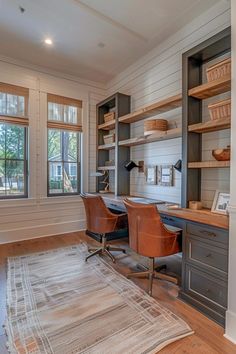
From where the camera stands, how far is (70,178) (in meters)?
4.40

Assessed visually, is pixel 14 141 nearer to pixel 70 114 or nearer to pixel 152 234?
pixel 70 114

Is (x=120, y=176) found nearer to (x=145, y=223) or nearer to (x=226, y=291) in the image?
(x=145, y=223)

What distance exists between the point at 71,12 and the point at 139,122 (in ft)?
6.07

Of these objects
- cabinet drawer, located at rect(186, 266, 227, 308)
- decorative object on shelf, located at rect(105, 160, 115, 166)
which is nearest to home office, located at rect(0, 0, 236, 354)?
cabinet drawer, located at rect(186, 266, 227, 308)

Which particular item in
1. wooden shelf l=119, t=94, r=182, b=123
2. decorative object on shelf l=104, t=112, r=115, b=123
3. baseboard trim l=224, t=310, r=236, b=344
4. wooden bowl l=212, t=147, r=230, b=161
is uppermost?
decorative object on shelf l=104, t=112, r=115, b=123

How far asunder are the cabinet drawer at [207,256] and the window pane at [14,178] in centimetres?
311

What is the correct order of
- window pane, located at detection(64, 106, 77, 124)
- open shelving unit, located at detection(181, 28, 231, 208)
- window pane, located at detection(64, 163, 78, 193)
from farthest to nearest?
window pane, located at detection(64, 163, 78, 193), window pane, located at detection(64, 106, 77, 124), open shelving unit, located at detection(181, 28, 231, 208)

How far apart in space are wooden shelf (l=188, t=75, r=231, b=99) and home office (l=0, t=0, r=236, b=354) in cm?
2

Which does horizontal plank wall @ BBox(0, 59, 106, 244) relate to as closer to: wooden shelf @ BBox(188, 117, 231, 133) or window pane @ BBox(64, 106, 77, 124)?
window pane @ BBox(64, 106, 77, 124)

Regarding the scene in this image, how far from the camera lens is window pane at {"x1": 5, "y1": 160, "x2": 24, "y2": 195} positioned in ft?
12.3

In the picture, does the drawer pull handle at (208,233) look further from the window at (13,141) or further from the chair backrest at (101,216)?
the window at (13,141)

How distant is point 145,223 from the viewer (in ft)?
7.22

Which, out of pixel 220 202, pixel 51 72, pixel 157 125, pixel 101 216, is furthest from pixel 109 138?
pixel 220 202

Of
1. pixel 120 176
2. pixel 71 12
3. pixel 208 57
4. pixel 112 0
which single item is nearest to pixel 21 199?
pixel 120 176
